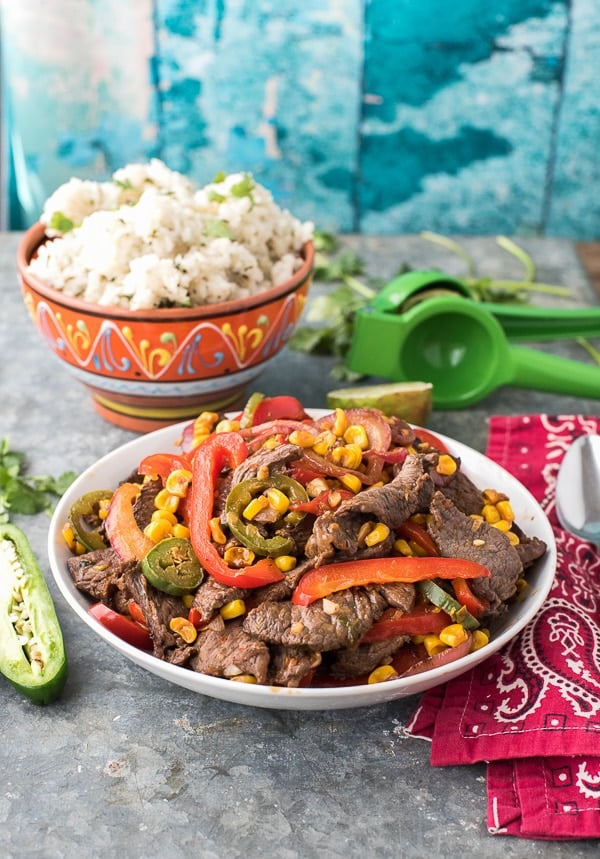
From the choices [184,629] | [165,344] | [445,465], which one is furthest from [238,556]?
[165,344]

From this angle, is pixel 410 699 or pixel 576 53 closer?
pixel 410 699

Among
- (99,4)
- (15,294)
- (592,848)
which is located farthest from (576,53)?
(592,848)

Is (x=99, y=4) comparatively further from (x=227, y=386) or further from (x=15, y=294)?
(x=227, y=386)

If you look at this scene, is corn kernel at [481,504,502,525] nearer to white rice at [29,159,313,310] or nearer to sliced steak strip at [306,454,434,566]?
sliced steak strip at [306,454,434,566]

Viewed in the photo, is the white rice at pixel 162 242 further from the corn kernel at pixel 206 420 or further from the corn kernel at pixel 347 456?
the corn kernel at pixel 347 456

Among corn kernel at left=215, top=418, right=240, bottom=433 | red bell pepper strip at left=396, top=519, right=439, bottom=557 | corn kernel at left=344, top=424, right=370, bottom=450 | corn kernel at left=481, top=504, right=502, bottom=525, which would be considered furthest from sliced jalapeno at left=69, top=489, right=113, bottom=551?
corn kernel at left=481, top=504, right=502, bottom=525

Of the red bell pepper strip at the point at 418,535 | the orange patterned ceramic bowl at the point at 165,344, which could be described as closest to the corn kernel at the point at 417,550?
the red bell pepper strip at the point at 418,535
